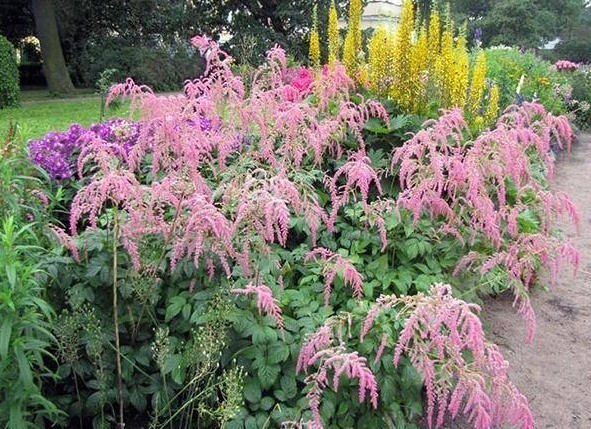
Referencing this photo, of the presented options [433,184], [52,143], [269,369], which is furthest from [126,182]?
[52,143]

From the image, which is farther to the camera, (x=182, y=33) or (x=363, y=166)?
(x=182, y=33)

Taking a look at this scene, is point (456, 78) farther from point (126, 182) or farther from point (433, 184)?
point (126, 182)

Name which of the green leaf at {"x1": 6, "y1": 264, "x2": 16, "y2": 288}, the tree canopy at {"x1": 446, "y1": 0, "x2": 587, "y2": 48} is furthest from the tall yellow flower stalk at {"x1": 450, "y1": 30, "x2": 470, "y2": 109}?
the tree canopy at {"x1": 446, "y1": 0, "x2": 587, "y2": 48}

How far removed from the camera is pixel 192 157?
2400mm

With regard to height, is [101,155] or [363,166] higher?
[101,155]

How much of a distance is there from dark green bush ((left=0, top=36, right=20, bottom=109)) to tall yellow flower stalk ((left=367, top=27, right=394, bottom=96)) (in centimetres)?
1011

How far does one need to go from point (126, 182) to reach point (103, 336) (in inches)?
26.8

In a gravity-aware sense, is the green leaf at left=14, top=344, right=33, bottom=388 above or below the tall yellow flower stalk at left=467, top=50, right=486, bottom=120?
below

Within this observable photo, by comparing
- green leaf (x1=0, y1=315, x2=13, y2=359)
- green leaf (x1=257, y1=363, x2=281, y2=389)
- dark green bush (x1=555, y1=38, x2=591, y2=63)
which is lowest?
dark green bush (x1=555, y1=38, x2=591, y2=63)

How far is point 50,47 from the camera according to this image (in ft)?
52.6

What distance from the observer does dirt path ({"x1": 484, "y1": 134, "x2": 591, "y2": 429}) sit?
2.99m

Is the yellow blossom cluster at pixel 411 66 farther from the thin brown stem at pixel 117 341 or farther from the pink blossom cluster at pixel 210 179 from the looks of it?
the thin brown stem at pixel 117 341

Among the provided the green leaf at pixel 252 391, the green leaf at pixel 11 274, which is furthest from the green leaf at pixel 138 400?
the green leaf at pixel 11 274

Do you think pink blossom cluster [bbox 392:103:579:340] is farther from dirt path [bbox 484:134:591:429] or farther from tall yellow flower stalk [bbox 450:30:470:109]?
tall yellow flower stalk [bbox 450:30:470:109]
